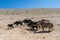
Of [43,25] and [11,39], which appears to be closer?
[11,39]

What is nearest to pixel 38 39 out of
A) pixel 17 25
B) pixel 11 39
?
pixel 11 39

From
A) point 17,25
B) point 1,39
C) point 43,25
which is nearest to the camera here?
point 1,39

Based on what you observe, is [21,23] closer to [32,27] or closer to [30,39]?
[32,27]

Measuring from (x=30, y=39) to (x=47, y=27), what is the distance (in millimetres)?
8286

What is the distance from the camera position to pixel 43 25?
93.6 ft

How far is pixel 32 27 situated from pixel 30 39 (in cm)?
967

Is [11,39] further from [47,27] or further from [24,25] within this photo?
[24,25]

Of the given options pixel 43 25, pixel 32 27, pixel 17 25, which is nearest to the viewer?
pixel 43 25

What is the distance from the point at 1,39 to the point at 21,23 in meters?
14.5

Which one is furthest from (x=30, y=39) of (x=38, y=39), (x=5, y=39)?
(x=5, y=39)

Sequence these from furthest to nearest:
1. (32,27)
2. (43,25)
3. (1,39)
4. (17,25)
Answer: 1. (17,25)
2. (32,27)
3. (43,25)
4. (1,39)

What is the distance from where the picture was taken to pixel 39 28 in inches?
1177

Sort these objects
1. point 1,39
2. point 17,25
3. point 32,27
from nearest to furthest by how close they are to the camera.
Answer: point 1,39
point 32,27
point 17,25

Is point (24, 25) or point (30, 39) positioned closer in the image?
point (30, 39)
